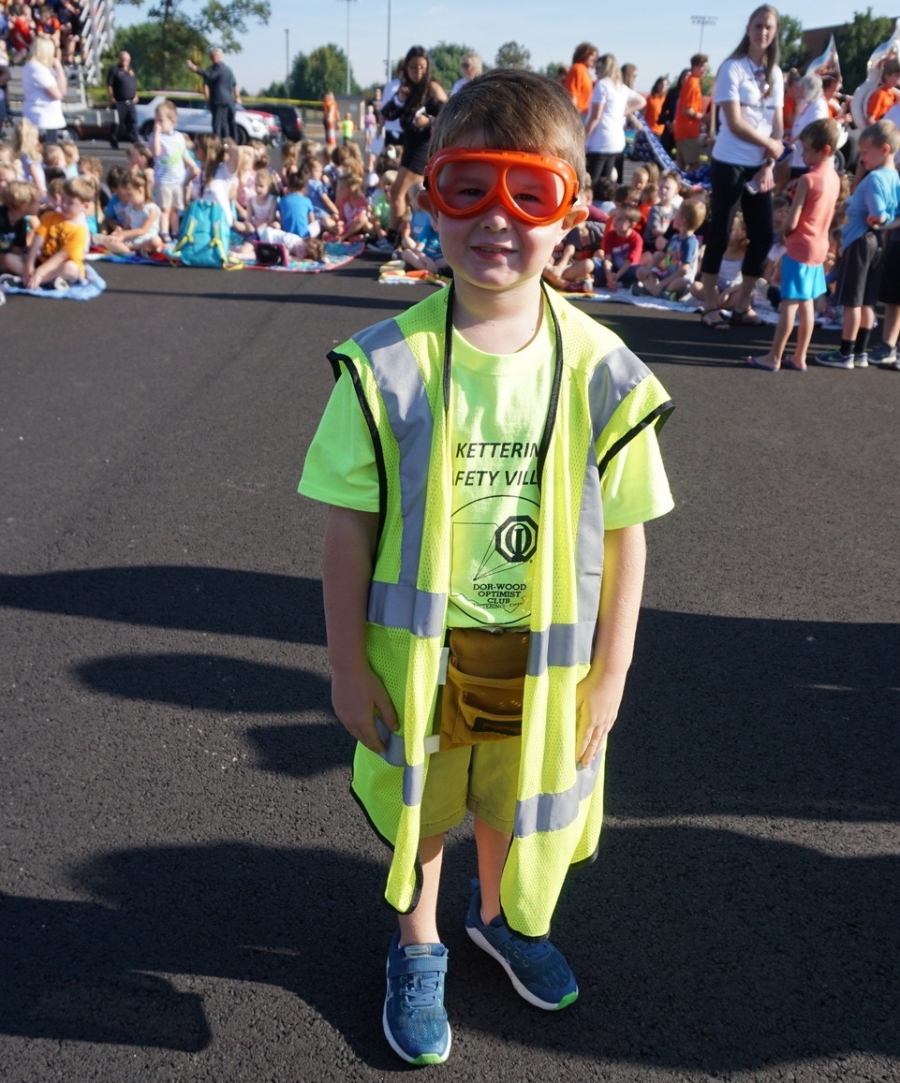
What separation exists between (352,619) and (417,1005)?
85cm

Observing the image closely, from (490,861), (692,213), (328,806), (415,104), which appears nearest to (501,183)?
(490,861)

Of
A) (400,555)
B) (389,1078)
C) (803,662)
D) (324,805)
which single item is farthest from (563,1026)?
(803,662)

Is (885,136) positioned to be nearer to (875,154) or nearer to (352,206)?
(875,154)

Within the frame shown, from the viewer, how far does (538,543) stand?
173cm

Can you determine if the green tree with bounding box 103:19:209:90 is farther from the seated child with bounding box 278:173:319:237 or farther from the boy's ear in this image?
the boy's ear

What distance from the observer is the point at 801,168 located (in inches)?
412

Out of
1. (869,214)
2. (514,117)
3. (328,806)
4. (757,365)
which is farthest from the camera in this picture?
(757,365)

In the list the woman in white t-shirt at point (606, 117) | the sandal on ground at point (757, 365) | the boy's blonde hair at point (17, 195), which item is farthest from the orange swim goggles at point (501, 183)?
the woman in white t-shirt at point (606, 117)

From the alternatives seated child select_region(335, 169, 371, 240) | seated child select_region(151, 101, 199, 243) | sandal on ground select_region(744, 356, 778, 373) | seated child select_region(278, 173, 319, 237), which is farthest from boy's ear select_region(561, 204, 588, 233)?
seated child select_region(151, 101, 199, 243)

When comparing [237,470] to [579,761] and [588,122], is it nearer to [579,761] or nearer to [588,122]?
[579,761]

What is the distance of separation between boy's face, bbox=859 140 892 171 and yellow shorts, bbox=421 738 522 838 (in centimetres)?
649

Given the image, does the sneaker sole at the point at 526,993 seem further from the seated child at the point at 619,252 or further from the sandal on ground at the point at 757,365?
the seated child at the point at 619,252

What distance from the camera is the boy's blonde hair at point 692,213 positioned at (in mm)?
9621

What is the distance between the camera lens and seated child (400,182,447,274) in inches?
420
